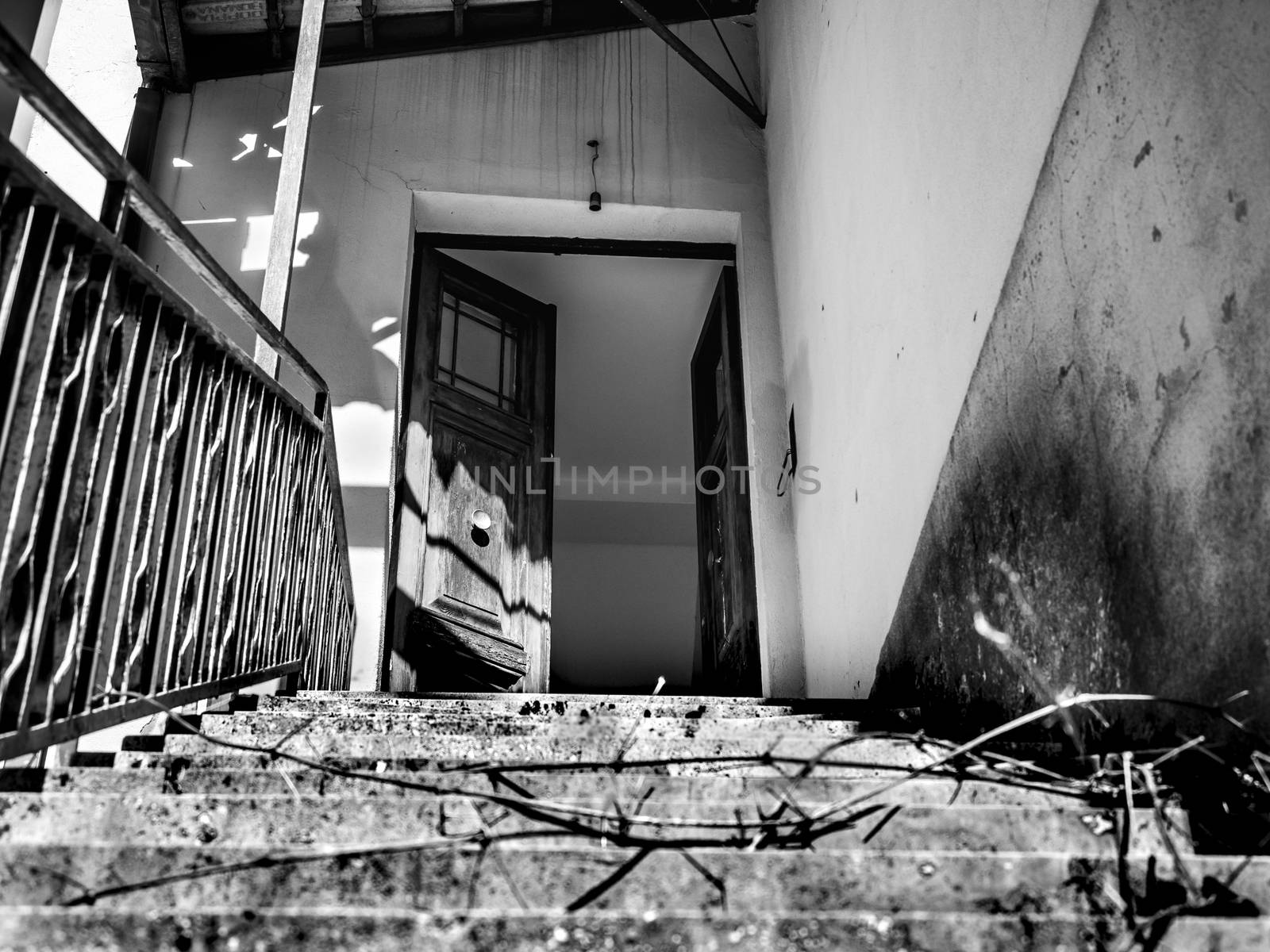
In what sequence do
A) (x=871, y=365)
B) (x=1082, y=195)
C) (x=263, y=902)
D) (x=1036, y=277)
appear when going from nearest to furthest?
(x=263, y=902) < (x=1082, y=195) < (x=1036, y=277) < (x=871, y=365)

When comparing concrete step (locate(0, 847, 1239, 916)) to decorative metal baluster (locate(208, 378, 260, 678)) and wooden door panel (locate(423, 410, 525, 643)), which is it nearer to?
decorative metal baluster (locate(208, 378, 260, 678))

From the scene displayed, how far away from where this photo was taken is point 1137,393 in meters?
2.27

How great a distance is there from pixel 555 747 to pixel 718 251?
4.20m

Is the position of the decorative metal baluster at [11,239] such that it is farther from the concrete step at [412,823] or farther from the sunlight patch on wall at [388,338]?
the sunlight patch on wall at [388,338]

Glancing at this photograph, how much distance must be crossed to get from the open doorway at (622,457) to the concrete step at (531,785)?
3.33 meters

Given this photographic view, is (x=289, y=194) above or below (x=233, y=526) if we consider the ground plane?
above

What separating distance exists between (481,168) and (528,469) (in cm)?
157

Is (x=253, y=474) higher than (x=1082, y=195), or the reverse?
(x=1082, y=195)

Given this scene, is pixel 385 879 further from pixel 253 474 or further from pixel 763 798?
pixel 253 474

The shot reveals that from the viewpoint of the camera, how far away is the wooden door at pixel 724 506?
5266 millimetres

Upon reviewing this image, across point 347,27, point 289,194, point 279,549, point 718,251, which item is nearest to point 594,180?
point 718,251

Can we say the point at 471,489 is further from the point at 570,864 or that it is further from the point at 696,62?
the point at 570,864

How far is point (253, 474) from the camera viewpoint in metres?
2.73

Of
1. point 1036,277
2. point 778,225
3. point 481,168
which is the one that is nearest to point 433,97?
point 481,168
